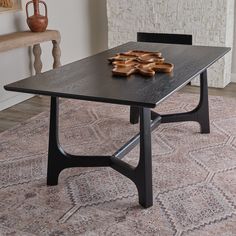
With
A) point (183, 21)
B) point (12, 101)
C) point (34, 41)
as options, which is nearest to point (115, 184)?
point (34, 41)

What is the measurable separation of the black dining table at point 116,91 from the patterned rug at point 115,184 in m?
0.13

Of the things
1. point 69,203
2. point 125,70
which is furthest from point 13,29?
point 69,203

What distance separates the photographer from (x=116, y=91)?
2160mm

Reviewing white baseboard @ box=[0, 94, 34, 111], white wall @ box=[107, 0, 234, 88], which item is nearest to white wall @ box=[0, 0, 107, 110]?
white baseboard @ box=[0, 94, 34, 111]

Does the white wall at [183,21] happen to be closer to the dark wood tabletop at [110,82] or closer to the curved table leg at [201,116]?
the curved table leg at [201,116]

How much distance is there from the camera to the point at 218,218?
2.21 metres

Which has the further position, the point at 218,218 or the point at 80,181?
the point at 80,181

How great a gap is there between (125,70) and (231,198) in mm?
880

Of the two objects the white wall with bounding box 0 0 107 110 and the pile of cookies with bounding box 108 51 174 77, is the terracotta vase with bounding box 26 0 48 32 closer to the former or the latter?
the white wall with bounding box 0 0 107 110

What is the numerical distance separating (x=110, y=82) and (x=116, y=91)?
0.61 feet

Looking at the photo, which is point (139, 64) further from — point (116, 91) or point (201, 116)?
point (201, 116)

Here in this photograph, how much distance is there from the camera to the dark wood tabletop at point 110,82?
2076mm

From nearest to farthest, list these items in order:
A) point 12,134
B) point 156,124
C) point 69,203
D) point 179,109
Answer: point 69,203
point 156,124
point 12,134
point 179,109

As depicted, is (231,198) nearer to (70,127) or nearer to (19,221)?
(19,221)
